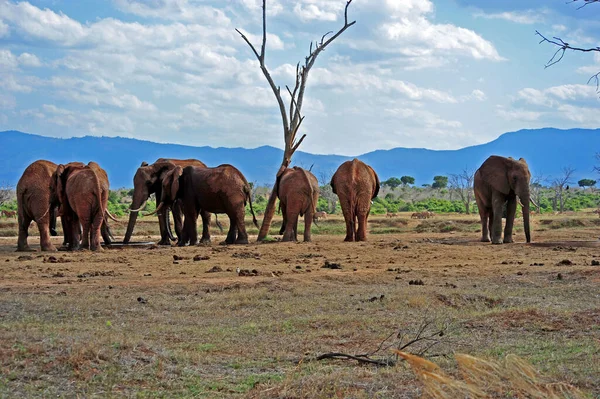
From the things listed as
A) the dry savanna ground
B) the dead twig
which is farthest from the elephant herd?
the dead twig

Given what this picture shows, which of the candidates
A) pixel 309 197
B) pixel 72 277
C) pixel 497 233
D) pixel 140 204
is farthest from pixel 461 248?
pixel 72 277

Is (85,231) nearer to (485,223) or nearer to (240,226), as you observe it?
(240,226)

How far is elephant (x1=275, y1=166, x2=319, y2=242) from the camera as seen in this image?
24.2 m

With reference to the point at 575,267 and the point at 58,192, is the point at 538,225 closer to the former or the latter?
the point at 575,267

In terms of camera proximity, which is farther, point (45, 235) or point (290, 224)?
point (290, 224)

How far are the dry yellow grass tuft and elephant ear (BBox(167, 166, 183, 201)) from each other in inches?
676

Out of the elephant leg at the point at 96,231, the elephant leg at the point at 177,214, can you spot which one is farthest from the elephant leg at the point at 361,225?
the elephant leg at the point at 96,231

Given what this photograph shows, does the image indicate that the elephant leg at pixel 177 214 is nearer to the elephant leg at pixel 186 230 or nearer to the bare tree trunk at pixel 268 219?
the elephant leg at pixel 186 230

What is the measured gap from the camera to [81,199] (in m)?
20.9

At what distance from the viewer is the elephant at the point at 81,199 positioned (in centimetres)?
2092

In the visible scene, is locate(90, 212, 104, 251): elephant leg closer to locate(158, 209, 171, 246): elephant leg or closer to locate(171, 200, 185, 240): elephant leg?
locate(158, 209, 171, 246): elephant leg

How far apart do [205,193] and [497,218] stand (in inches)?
303

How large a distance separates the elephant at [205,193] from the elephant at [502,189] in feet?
20.9

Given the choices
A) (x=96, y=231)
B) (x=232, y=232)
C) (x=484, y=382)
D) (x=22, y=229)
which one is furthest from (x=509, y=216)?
(x=484, y=382)
